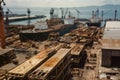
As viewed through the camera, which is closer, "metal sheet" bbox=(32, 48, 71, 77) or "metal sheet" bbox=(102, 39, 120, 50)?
"metal sheet" bbox=(32, 48, 71, 77)

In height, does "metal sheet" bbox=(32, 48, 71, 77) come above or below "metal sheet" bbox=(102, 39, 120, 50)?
below

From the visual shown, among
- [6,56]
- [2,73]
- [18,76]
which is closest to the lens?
[18,76]

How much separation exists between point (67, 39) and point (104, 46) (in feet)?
79.7

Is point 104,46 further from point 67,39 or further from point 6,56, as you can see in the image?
point 67,39

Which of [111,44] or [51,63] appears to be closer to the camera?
[51,63]

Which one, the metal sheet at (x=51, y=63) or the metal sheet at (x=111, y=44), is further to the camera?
the metal sheet at (x=111, y=44)

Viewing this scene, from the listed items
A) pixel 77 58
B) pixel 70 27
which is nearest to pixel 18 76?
pixel 77 58

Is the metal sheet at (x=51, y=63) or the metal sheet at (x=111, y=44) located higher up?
the metal sheet at (x=111, y=44)

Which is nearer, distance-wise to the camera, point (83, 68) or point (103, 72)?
point (103, 72)

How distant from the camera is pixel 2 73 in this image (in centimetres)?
3019

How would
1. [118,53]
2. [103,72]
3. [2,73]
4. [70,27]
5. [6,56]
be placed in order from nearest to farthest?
[2,73] < [103,72] < [118,53] < [6,56] < [70,27]

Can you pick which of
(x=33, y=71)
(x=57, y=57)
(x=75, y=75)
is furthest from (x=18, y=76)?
(x=75, y=75)

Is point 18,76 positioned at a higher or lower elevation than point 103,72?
higher

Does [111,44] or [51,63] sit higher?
[111,44]
